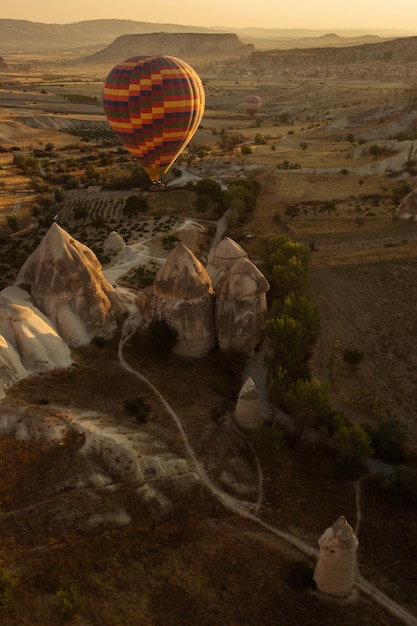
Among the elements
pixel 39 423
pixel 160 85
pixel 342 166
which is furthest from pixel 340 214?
pixel 39 423

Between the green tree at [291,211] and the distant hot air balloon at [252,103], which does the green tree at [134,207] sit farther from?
the distant hot air balloon at [252,103]

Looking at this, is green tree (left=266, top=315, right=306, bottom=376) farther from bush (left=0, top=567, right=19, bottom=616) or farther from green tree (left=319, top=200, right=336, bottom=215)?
green tree (left=319, top=200, right=336, bottom=215)

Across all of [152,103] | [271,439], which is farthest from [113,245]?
[271,439]

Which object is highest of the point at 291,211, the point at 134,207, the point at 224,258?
the point at 224,258

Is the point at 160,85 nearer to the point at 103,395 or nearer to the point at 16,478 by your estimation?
the point at 103,395

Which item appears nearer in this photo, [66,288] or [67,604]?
[67,604]

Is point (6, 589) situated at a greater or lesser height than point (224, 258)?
lesser

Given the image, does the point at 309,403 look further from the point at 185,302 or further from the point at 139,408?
the point at 185,302
